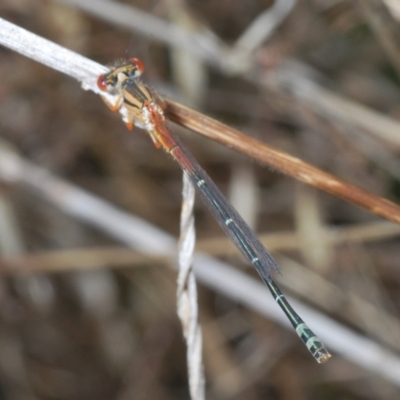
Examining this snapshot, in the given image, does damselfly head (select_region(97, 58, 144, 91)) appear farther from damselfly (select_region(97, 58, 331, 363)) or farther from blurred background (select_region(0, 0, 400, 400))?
blurred background (select_region(0, 0, 400, 400))

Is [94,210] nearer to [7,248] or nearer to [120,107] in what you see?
[7,248]

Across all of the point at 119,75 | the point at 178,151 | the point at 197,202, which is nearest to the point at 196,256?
the point at 197,202

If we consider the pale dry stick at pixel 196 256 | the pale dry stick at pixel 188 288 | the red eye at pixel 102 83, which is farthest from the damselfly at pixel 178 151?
the pale dry stick at pixel 196 256

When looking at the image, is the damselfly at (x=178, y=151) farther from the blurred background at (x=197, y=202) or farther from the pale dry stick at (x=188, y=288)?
the blurred background at (x=197, y=202)

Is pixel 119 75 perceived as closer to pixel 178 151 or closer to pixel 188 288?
pixel 178 151

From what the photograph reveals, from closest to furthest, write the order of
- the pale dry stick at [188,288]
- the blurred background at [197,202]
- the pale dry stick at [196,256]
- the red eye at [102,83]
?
the pale dry stick at [188,288] < the red eye at [102,83] < the pale dry stick at [196,256] < the blurred background at [197,202]

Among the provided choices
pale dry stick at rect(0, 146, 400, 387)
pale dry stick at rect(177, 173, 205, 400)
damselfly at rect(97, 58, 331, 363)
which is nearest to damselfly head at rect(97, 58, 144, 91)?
damselfly at rect(97, 58, 331, 363)

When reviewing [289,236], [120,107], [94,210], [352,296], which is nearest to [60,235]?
[94,210]
